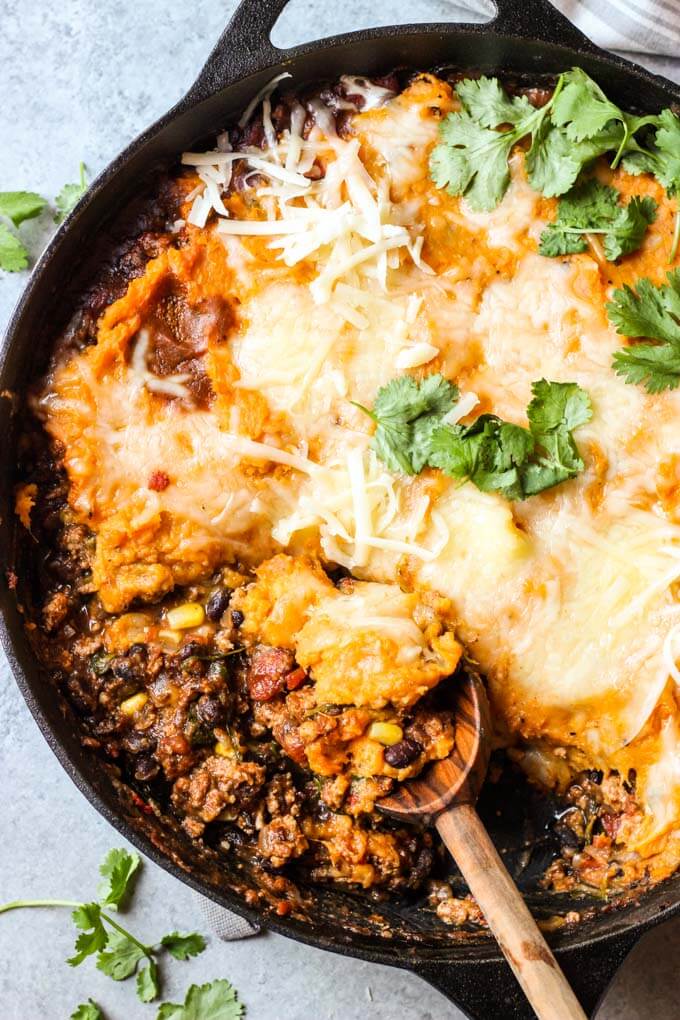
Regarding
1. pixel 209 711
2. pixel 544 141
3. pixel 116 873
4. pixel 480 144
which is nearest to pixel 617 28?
pixel 544 141

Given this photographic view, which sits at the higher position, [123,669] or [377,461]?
[377,461]

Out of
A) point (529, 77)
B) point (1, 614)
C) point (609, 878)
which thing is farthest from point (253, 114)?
point (609, 878)

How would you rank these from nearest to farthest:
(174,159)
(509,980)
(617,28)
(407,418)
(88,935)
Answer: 1. (509,980)
2. (407,418)
3. (174,159)
4. (88,935)
5. (617,28)

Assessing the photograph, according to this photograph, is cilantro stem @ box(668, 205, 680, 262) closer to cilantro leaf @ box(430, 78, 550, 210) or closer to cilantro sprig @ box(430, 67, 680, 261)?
cilantro sprig @ box(430, 67, 680, 261)

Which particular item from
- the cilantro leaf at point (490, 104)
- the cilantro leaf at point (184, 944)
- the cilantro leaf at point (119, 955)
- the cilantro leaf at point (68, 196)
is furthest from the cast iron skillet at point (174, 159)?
the cilantro leaf at point (119, 955)

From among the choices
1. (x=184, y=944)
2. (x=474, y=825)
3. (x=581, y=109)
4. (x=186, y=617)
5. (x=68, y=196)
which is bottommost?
(x=184, y=944)

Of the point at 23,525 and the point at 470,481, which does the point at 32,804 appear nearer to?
the point at 23,525

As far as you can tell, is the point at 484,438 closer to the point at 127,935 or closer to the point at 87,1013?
the point at 127,935

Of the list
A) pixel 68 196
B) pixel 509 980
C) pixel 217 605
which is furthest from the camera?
pixel 68 196
